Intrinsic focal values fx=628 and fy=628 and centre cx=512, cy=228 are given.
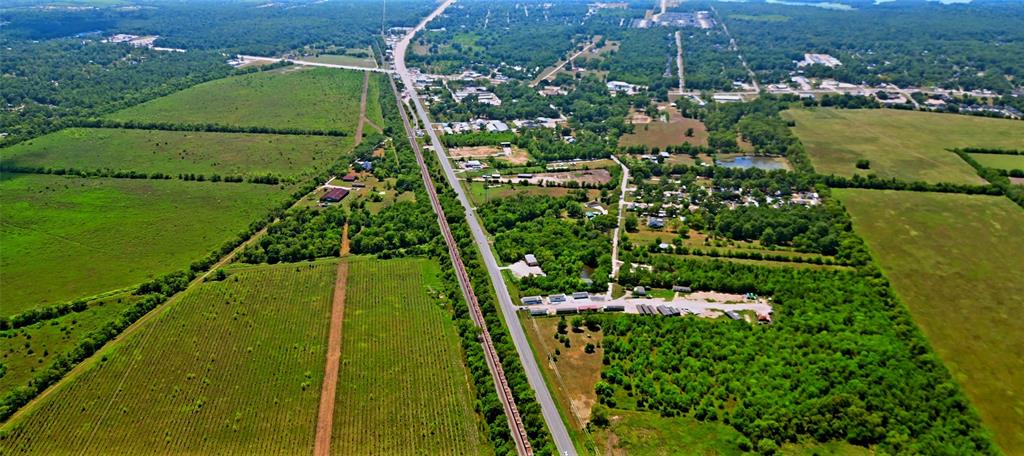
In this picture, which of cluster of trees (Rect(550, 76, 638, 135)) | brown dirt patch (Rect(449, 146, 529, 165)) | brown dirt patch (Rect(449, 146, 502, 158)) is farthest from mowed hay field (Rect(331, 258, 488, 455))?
cluster of trees (Rect(550, 76, 638, 135))

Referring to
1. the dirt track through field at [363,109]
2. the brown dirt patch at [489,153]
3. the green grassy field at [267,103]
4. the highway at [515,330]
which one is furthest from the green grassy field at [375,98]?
the highway at [515,330]

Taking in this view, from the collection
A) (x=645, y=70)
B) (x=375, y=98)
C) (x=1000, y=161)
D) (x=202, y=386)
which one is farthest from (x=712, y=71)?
(x=202, y=386)

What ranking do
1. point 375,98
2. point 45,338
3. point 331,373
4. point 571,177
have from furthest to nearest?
point 375,98 < point 571,177 < point 45,338 < point 331,373

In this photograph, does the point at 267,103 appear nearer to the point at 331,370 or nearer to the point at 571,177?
the point at 571,177

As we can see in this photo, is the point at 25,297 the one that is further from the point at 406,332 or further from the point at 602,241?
the point at 602,241

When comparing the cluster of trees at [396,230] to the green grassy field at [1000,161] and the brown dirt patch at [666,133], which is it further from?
the green grassy field at [1000,161]

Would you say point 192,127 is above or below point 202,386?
above
